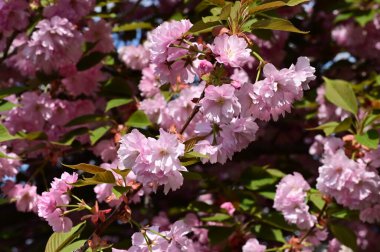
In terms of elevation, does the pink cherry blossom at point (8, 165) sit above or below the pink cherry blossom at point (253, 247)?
above

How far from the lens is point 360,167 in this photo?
218 centimetres

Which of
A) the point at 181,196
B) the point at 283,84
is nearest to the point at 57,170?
the point at 181,196

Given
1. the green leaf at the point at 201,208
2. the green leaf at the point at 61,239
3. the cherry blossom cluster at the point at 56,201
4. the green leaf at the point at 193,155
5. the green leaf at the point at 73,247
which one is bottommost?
the green leaf at the point at 201,208

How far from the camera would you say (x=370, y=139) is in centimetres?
217

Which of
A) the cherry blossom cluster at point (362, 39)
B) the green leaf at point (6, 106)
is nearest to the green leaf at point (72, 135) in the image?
the green leaf at point (6, 106)

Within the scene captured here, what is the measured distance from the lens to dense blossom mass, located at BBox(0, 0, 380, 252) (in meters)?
1.55

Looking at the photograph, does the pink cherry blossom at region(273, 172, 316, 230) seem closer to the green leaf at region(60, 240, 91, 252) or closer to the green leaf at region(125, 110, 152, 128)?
the green leaf at region(125, 110, 152, 128)

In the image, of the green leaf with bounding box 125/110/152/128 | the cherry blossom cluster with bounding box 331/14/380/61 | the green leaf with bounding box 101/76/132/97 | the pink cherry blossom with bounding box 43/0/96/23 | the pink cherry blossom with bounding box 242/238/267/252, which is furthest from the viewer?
the cherry blossom cluster with bounding box 331/14/380/61

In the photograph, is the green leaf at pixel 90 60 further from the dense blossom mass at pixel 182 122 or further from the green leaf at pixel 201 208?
the green leaf at pixel 201 208

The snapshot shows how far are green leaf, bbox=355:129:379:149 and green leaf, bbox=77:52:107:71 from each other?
115 centimetres

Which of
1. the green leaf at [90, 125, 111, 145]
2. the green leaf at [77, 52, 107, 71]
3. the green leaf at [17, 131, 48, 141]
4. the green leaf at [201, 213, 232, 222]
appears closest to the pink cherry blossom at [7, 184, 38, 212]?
the green leaf at [17, 131, 48, 141]

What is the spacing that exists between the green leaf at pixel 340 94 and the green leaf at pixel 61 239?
1.17 m

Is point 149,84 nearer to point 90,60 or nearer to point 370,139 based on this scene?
point 90,60

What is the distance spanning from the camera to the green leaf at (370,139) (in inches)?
83.1
